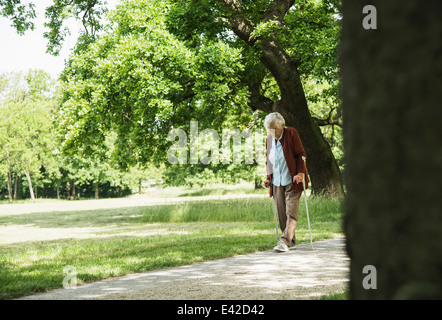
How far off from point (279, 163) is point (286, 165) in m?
0.12

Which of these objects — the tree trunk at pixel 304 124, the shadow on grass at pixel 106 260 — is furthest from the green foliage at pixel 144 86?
the shadow on grass at pixel 106 260

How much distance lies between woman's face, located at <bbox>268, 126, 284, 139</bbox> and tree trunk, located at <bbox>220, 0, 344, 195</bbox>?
8.53 m

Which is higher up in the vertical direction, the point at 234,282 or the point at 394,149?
the point at 394,149

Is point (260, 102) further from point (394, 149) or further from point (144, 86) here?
point (394, 149)

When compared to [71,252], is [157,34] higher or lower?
higher

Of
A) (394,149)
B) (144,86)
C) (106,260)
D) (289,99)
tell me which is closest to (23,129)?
(144,86)

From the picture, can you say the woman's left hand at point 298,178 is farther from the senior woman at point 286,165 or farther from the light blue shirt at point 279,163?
the light blue shirt at point 279,163

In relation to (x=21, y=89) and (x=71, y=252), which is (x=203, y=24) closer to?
(x=71, y=252)

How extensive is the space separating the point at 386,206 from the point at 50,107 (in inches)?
2188

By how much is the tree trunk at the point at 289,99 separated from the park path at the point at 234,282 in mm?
10112

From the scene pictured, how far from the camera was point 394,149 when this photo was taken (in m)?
1.29

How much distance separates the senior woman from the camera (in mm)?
7590
